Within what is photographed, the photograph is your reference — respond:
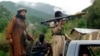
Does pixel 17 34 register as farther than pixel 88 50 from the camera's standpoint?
Yes

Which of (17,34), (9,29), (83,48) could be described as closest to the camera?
(83,48)

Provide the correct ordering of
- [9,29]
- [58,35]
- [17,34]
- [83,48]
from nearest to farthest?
[83,48] < [58,35] < [9,29] < [17,34]

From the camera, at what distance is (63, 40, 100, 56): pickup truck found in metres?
5.79

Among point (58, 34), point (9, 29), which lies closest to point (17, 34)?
point (9, 29)

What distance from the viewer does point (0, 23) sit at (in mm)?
27203

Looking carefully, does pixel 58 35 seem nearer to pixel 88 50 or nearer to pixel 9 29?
pixel 9 29

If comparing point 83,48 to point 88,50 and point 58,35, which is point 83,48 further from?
point 58,35

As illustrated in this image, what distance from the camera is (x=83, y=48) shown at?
231 inches

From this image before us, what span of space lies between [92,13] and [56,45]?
1216 inches

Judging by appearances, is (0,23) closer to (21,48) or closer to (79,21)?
(21,48)

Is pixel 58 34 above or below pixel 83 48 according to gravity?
below

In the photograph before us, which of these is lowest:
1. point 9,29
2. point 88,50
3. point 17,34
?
point 17,34

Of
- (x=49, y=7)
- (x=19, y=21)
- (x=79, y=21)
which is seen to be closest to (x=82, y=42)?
(x=19, y=21)

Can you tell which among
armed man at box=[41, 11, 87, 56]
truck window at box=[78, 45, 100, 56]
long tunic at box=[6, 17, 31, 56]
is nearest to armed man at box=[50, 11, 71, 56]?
armed man at box=[41, 11, 87, 56]
